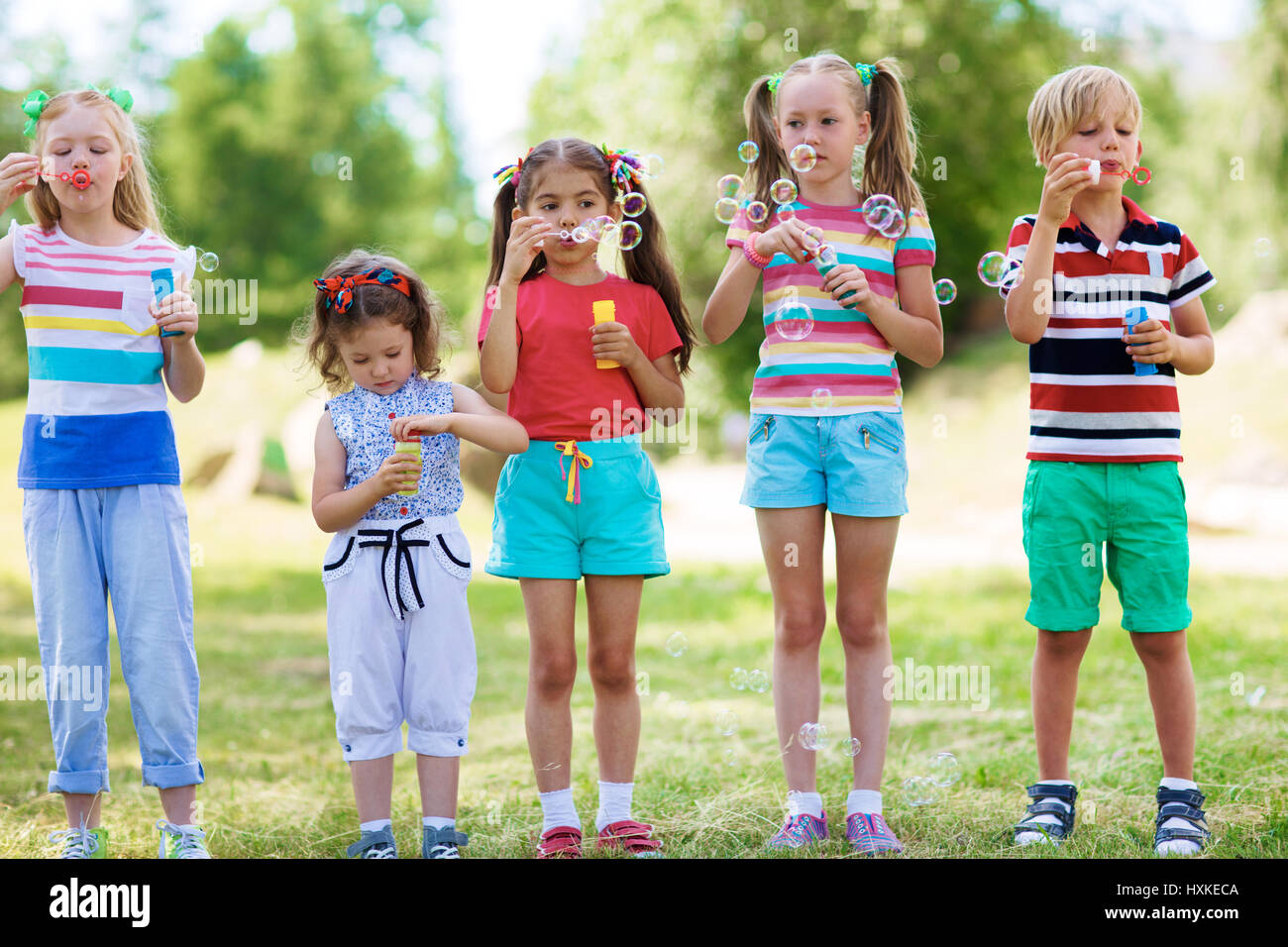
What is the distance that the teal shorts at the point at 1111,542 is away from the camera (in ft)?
10.1

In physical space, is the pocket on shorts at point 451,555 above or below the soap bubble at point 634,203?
below

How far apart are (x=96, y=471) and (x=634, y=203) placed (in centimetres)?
140

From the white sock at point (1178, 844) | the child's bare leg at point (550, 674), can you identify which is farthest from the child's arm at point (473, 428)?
the white sock at point (1178, 844)

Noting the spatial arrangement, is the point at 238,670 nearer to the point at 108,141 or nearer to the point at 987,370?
the point at 108,141

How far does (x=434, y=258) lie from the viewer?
2825 cm

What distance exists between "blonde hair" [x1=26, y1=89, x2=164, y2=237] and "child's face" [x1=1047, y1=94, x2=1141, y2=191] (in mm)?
2202

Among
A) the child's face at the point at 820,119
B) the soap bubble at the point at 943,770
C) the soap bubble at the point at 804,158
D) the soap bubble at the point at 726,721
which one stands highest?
the child's face at the point at 820,119

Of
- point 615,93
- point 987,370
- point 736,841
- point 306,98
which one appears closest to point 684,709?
point 736,841

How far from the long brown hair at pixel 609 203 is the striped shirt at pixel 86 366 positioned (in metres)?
0.79

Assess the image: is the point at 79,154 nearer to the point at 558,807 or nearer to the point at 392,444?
the point at 392,444

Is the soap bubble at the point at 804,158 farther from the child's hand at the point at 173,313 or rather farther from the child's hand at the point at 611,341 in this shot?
the child's hand at the point at 173,313

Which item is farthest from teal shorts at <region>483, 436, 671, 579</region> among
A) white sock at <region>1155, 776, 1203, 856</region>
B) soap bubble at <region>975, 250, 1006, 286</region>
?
white sock at <region>1155, 776, 1203, 856</region>

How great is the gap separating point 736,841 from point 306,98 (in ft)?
83.3

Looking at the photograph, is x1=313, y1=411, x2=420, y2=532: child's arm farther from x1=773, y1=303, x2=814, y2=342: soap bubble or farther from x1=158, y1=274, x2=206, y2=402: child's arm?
x1=773, y1=303, x2=814, y2=342: soap bubble
